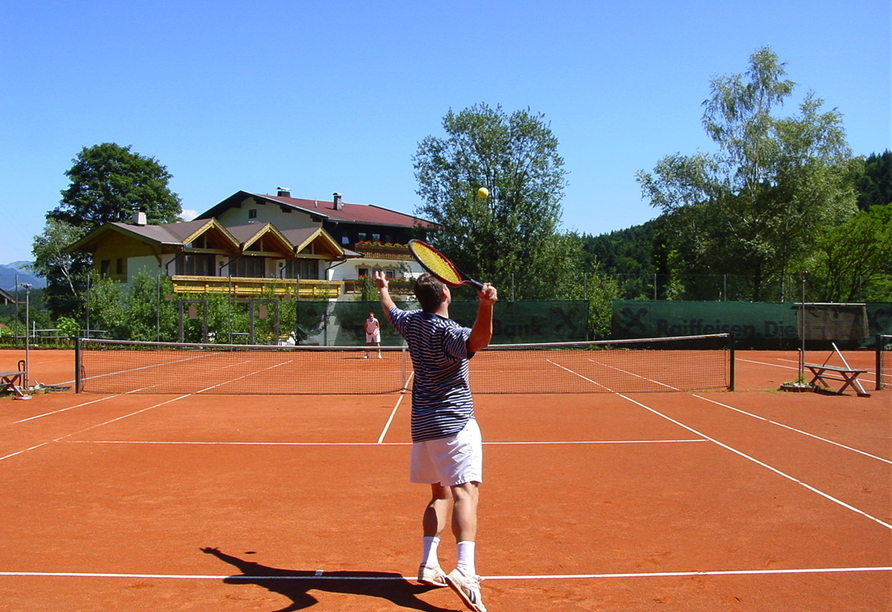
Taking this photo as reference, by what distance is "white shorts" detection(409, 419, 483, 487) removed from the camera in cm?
425

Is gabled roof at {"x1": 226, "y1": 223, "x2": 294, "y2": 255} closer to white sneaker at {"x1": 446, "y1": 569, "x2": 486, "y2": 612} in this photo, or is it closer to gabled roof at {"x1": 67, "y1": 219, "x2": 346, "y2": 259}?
gabled roof at {"x1": 67, "y1": 219, "x2": 346, "y2": 259}

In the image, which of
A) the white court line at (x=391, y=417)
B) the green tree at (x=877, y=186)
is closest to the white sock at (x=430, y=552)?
the white court line at (x=391, y=417)

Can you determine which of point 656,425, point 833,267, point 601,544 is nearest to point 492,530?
point 601,544

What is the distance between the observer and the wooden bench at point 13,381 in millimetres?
13953

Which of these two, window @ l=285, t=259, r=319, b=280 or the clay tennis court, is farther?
window @ l=285, t=259, r=319, b=280

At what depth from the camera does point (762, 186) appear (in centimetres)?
3669

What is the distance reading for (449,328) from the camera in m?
4.27

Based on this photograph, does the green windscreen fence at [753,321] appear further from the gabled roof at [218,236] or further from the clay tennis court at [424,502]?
the gabled roof at [218,236]

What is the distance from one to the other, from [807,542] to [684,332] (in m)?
23.6

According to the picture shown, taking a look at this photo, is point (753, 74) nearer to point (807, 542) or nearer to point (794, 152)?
point (794, 152)

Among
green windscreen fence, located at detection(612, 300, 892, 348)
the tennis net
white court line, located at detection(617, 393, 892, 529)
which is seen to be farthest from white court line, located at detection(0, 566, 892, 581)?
green windscreen fence, located at detection(612, 300, 892, 348)

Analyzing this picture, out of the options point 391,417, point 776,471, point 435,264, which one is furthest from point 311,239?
point 435,264

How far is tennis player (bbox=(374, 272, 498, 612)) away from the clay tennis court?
467 mm

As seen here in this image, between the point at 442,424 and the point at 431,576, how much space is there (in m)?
0.92
